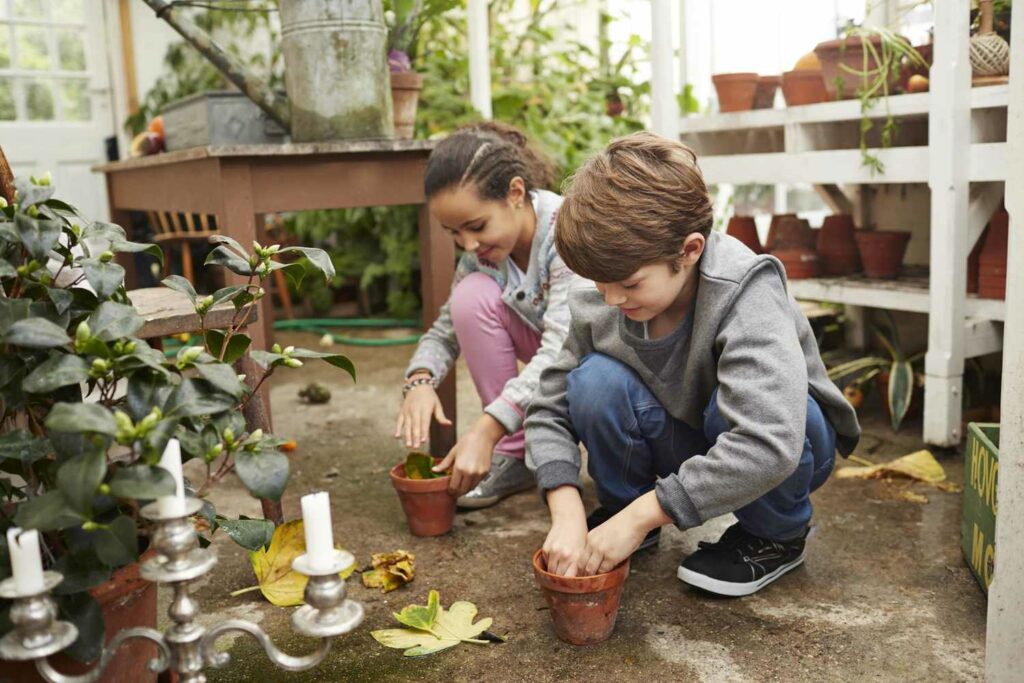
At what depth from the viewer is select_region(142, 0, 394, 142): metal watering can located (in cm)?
219

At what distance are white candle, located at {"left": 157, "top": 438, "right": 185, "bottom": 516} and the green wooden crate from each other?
112 cm

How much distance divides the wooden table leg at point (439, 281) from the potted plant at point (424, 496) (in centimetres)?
37

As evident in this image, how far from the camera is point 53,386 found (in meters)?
0.94

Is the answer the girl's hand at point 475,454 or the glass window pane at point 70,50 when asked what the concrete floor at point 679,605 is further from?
the glass window pane at point 70,50

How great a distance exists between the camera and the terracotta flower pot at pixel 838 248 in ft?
8.98

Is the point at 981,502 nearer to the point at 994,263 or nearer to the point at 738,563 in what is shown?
the point at 738,563

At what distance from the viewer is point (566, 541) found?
1.36 m

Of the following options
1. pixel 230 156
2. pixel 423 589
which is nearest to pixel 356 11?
pixel 230 156

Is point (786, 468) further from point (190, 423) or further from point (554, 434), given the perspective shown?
point (190, 423)

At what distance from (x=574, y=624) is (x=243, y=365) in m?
0.83

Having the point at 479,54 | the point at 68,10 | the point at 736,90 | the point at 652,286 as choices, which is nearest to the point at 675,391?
the point at 652,286

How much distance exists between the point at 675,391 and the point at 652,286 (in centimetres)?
23

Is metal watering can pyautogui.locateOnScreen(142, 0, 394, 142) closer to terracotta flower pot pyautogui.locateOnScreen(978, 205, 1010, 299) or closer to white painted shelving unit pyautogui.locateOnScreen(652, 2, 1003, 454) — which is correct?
white painted shelving unit pyautogui.locateOnScreen(652, 2, 1003, 454)

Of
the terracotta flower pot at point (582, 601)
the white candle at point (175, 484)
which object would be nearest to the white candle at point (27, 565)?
the white candle at point (175, 484)
